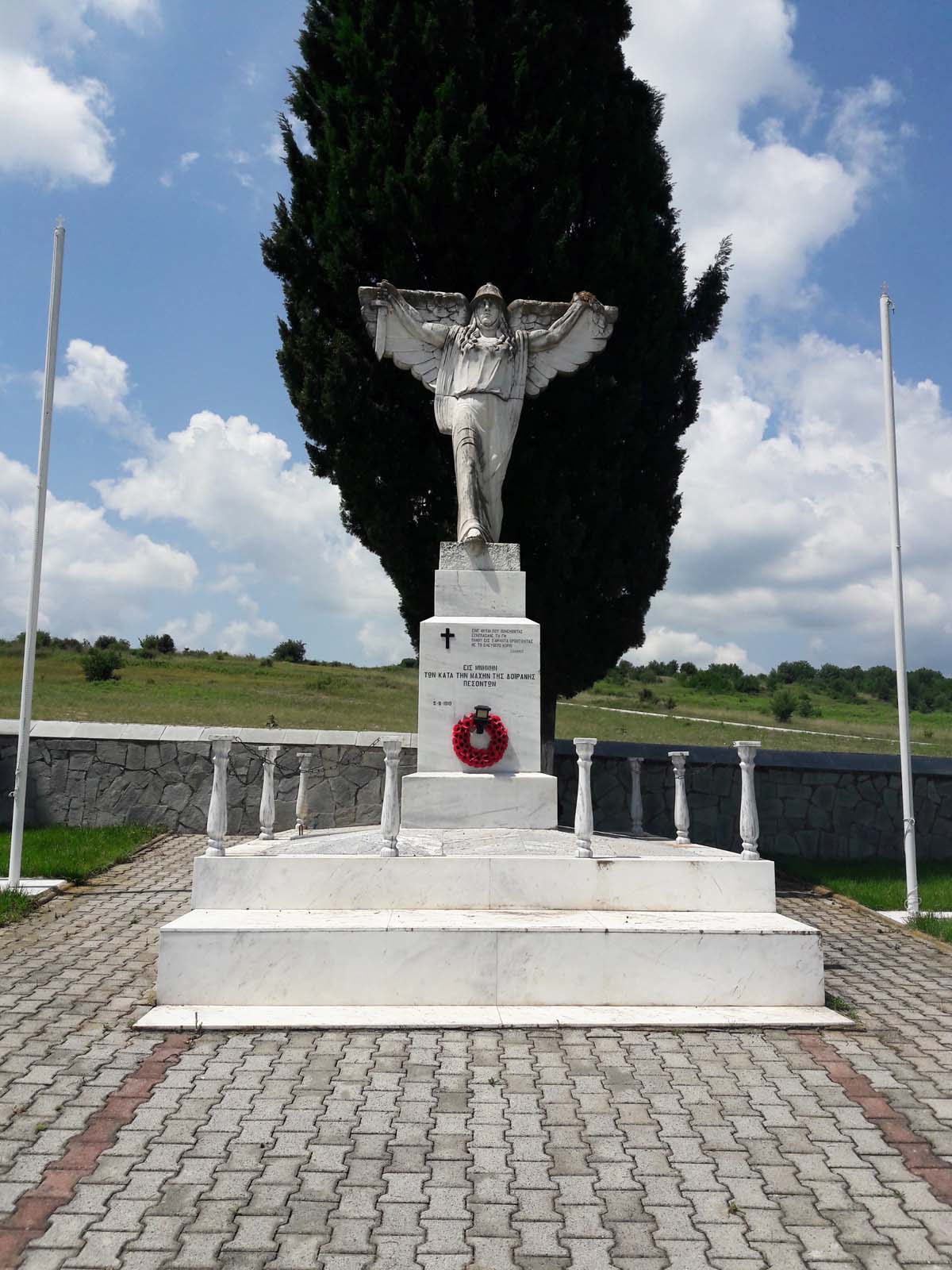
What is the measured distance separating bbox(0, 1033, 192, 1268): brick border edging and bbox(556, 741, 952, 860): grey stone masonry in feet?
23.8

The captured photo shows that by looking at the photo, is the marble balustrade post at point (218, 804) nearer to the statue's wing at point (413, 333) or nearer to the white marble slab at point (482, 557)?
the white marble slab at point (482, 557)

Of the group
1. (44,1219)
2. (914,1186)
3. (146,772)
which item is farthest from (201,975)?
(146,772)

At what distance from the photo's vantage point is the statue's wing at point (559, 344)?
8422mm

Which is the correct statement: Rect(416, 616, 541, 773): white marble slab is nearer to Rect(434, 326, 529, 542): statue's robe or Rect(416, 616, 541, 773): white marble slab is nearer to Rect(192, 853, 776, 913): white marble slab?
Rect(434, 326, 529, 542): statue's robe

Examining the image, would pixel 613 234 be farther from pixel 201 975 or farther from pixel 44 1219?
pixel 44 1219

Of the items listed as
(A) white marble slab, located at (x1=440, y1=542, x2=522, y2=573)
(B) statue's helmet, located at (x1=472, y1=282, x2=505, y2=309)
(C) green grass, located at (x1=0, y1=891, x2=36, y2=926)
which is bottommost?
(C) green grass, located at (x1=0, y1=891, x2=36, y2=926)

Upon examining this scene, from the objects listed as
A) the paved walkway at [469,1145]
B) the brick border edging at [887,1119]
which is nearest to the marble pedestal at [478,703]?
the paved walkway at [469,1145]

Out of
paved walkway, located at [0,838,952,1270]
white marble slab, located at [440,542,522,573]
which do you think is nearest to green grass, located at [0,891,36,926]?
paved walkway, located at [0,838,952,1270]

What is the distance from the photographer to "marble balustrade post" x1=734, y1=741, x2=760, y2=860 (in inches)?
237

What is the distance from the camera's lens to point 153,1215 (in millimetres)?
2980

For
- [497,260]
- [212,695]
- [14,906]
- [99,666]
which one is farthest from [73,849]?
[99,666]

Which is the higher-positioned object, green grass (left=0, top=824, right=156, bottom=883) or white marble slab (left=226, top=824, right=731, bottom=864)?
white marble slab (left=226, top=824, right=731, bottom=864)

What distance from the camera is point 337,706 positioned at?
17.9 metres

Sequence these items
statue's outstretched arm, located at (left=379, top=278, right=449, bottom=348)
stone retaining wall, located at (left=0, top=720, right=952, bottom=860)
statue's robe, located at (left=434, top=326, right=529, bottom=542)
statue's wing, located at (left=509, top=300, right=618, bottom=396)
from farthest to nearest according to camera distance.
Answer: stone retaining wall, located at (left=0, top=720, right=952, bottom=860)
statue's wing, located at (left=509, top=300, right=618, bottom=396)
statue's outstretched arm, located at (left=379, top=278, right=449, bottom=348)
statue's robe, located at (left=434, top=326, right=529, bottom=542)
